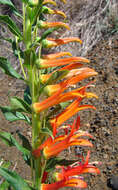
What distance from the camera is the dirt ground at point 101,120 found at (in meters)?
2.54

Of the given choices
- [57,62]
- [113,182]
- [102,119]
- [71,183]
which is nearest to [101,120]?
[102,119]

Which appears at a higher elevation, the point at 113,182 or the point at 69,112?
the point at 69,112

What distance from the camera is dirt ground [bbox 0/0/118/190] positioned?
2.54m

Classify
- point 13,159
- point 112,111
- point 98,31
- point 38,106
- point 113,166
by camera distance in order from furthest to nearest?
1. point 98,31
2. point 112,111
3. point 13,159
4. point 113,166
5. point 38,106

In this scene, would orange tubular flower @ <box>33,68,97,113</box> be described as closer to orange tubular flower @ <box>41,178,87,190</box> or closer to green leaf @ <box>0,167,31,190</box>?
green leaf @ <box>0,167,31,190</box>

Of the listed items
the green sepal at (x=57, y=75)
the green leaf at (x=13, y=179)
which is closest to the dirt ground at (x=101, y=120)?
the green leaf at (x=13, y=179)

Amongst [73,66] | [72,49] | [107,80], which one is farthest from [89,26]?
[73,66]

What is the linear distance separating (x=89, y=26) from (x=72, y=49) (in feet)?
1.70

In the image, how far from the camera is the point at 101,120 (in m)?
2.99

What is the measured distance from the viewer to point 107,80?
3.40m

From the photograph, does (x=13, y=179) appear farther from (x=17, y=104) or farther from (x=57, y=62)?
(x=57, y=62)

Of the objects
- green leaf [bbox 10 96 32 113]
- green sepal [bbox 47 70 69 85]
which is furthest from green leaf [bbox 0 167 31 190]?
green sepal [bbox 47 70 69 85]

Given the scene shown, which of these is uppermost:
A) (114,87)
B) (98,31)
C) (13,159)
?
(98,31)

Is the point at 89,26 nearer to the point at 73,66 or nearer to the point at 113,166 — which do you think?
the point at 113,166
